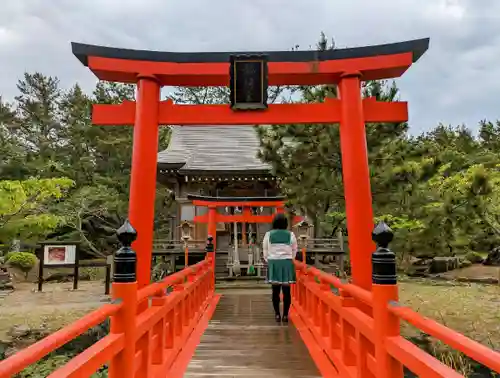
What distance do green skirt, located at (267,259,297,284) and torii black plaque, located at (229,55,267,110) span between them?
2.29 meters

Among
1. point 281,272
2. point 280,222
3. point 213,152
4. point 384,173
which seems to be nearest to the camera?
point 281,272

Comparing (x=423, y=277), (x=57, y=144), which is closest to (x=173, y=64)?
(x=423, y=277)

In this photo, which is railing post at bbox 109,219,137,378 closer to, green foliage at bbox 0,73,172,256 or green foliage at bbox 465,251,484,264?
green foliage at bbox 0,73,172,256

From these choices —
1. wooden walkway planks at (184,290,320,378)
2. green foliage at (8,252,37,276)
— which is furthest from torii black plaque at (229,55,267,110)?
green foliage at (8,252,37,276)

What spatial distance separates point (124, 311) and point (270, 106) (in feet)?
12.7

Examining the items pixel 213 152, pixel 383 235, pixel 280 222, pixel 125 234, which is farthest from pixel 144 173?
pixel 213 152

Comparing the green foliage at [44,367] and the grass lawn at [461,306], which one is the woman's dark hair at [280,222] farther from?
the green foliage at [44,367]

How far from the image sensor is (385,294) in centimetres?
250

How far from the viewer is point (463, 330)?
870 cm

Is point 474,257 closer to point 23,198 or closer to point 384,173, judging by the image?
point 384,173

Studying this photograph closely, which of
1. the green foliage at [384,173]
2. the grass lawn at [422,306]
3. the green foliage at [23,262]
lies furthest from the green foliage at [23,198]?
the green foliage at [384,173]

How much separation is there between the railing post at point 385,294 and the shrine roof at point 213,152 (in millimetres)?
12338

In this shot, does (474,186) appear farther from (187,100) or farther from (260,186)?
(187,100)

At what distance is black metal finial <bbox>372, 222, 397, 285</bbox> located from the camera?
2.47 meters
